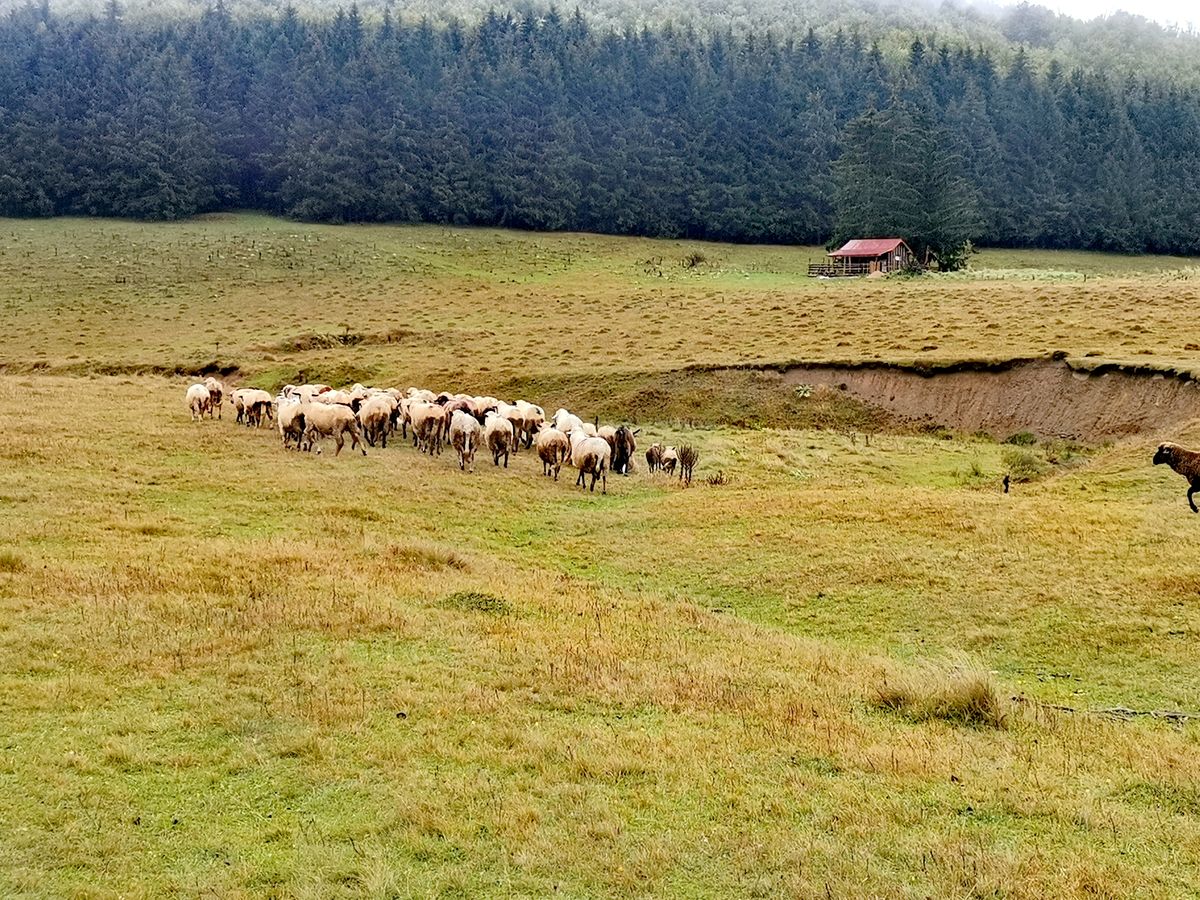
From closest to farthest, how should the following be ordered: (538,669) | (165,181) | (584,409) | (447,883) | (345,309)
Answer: (447,883)
(538,669)
(584,409)
(345,309)
(165,181)

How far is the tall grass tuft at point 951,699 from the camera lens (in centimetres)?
908

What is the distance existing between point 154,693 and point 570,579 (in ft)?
22.0

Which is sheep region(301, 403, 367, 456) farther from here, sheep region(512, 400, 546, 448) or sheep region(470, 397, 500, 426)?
sheep region(512, 400, 546, 448)

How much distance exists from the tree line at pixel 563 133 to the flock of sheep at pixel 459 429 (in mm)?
55686

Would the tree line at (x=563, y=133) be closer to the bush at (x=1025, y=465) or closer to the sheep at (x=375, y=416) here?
the bush at (x=1025, y=465)

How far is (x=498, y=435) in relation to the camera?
910 inches

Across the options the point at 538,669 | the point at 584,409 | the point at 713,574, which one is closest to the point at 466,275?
the point at 584,409

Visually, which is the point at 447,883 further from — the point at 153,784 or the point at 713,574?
the point at 713,574

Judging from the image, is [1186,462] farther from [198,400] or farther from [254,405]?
[198,400]

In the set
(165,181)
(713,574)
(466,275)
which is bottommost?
(713,574)

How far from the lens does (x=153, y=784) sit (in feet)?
23.9

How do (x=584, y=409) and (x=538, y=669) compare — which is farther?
(x=584, y=409)

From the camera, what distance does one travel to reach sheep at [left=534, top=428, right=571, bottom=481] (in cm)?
2228

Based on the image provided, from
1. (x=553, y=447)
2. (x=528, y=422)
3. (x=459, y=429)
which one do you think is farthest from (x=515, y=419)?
(x=553, y=447)
